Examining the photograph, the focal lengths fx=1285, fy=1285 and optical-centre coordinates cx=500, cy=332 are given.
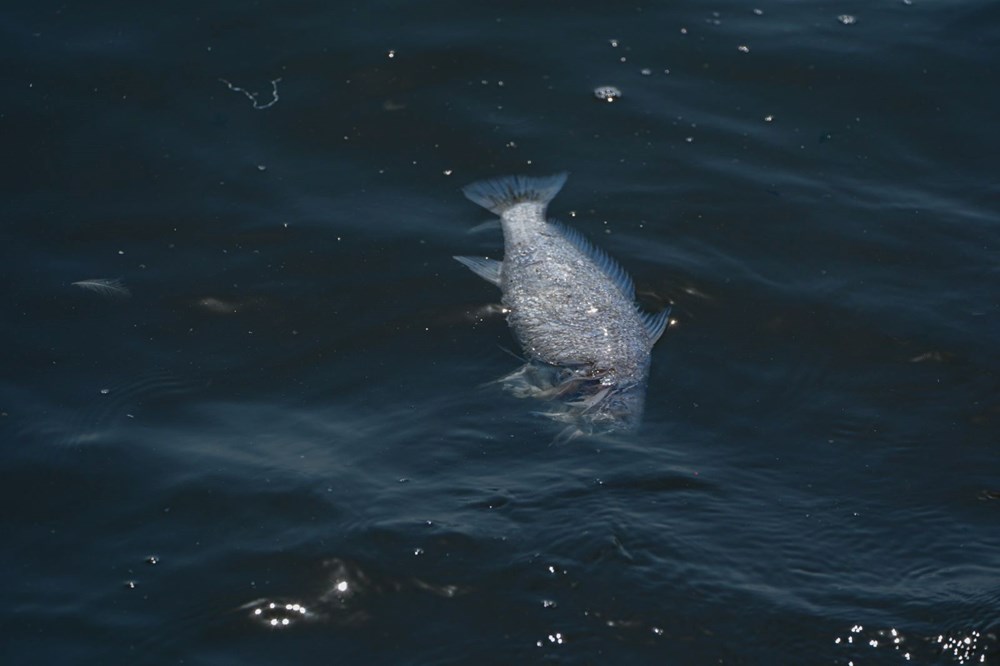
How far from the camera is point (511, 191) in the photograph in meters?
8.08

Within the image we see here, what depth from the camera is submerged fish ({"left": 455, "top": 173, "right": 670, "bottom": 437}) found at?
6.59m

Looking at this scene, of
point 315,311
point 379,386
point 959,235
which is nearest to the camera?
point 379,386

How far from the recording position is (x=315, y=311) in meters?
7.32

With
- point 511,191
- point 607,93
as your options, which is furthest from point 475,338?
point 607,93

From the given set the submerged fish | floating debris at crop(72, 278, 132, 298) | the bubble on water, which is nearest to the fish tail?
the submerged fish

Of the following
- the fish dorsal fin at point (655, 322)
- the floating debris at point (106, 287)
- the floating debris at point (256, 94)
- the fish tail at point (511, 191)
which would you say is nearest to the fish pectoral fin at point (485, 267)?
the fish tail at point (511, 191)

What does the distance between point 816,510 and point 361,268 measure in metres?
3.09

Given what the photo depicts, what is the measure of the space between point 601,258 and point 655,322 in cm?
64

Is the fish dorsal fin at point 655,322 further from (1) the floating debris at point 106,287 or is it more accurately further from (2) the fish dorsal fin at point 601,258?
(1) the floating debris at point 106,287

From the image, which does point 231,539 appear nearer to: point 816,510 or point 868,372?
point 816,510

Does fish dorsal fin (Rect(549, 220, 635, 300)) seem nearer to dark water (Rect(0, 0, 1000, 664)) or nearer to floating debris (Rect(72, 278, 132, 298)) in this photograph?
dark water (Rect(0, 0, 1000, 664))

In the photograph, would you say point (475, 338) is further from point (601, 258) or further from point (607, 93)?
point (607, 93)

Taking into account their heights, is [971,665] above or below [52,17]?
below

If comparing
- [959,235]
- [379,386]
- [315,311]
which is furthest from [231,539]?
[959,235]
